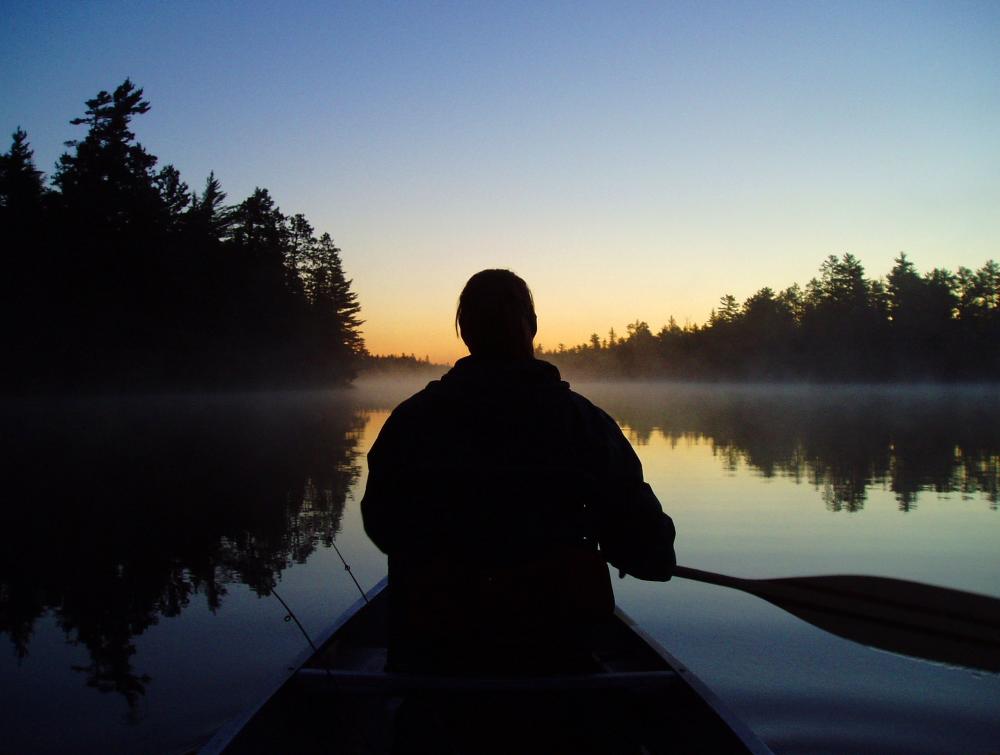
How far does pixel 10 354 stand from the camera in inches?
1465

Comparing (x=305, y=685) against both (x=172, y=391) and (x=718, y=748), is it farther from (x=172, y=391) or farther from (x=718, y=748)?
(x=172, y=391)

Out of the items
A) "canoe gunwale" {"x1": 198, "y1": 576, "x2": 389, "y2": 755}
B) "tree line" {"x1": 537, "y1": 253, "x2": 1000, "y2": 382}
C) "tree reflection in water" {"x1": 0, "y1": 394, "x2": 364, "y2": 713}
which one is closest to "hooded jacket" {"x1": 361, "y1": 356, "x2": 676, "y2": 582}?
"canoe gunwale" {"x1": 198, "y1": 576, "x2": 389, "y2": 755}

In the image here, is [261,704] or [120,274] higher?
[120,274]

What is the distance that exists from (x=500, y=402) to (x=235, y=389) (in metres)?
60.9

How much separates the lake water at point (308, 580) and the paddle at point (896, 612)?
0.54 meters

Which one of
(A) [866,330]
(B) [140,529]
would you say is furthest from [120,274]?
(A) [866,330]

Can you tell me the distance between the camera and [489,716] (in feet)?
7.74

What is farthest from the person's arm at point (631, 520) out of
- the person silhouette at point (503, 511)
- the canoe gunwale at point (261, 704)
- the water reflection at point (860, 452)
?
the water reflection at point (860, 452)

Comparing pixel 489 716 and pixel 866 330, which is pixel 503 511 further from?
pixel 866 330

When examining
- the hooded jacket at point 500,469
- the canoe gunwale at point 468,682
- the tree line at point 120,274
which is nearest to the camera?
the hooded jacket at point 500,469

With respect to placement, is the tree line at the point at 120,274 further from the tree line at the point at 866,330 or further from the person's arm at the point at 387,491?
the tree line at the point at 866,330

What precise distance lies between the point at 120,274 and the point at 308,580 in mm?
43457

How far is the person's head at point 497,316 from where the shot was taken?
2285 millimetres

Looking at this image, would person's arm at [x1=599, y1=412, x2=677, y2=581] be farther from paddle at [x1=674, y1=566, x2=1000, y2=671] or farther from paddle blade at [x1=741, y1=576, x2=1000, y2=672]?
paddle blade at [x1=741, y1=576, x2=1000, y2=672]
